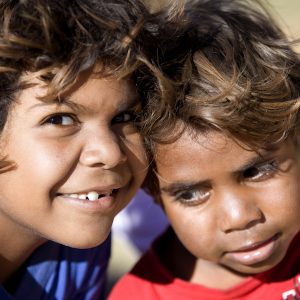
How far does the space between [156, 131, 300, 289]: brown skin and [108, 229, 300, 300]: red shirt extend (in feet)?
0.35

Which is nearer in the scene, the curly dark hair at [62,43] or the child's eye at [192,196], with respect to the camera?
the curly dark hair at [62,43]

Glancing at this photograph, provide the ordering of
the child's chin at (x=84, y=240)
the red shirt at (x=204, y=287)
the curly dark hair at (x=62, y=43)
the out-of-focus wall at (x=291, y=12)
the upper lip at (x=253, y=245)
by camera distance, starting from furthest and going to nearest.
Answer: the out-of-focus wall at (x=291, y=12)
the red shirt at (x=204, y=287)
the upper lip at (x=253, y=245)
the child's chin at (x=84, y=240)
the curly dark hair at (x=62, y=43)

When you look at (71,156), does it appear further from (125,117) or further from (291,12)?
(291,12)

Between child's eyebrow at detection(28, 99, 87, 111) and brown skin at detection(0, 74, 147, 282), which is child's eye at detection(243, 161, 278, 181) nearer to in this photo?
brown skin at detection(0, 74, 147, 282)

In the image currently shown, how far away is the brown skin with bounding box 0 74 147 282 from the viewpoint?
115cm

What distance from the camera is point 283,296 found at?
1477mm

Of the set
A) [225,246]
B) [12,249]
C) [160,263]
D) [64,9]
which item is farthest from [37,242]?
[64,9]

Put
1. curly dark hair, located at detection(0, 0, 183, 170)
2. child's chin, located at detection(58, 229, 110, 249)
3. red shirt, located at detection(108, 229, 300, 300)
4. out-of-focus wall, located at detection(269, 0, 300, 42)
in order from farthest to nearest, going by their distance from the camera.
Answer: out-of-focus wall, located at detection(269, 0, 300, 42) → red shirt, located at detection(108, 229, 300, 300) → child's chin, located at detection(58, 229, 110, 249) → curly dark hair, located at detection(0, 0, 183, 170)

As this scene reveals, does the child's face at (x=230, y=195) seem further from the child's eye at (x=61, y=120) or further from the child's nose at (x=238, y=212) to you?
the child's eye at (x=61, y=120)

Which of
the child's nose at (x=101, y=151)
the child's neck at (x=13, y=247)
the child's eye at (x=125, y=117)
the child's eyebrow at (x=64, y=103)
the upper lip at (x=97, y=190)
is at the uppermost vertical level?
the child's eyebrow at (x=64, y=103)

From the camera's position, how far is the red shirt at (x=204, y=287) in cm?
149

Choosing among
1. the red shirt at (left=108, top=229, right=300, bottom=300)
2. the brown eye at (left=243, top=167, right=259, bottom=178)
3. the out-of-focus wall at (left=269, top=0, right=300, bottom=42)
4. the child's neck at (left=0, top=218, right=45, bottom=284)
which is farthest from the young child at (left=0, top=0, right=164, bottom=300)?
the out-of-focus wall at (left=269, top=0, right=300, bottom=42)

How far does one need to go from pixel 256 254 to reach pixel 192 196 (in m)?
0.19

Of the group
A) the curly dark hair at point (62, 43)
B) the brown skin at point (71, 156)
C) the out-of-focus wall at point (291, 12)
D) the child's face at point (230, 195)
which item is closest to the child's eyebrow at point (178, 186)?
the child's face at point (230, 195)
